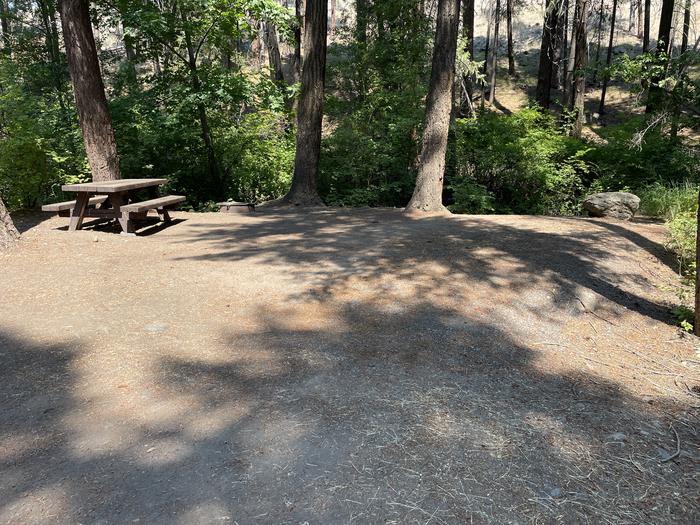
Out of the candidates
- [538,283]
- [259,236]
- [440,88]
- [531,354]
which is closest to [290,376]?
[531,354]

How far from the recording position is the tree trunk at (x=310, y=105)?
35.8 feet

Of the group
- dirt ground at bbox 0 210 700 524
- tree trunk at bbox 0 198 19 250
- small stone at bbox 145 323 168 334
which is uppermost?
tree trunk at bbox 0 198 19 250

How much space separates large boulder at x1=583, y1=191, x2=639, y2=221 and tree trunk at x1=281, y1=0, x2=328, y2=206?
5.86m

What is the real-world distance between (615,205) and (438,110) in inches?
149

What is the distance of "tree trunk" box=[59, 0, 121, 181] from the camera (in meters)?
8.84

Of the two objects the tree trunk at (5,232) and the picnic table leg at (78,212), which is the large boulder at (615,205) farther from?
the tree trunk at (5,232)

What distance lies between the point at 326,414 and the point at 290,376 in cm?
55

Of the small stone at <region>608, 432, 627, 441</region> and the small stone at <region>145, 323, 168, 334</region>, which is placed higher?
the small stone at <region>145, 323, 168, 334</region>

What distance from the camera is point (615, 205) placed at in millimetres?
9352

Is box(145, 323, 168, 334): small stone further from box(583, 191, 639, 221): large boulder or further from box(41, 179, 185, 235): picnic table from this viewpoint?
box(583, 191, 639, 221): large boulder

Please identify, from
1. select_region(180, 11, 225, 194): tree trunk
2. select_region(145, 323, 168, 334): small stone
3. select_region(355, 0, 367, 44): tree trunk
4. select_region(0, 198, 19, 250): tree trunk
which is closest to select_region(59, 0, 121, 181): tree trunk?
select_region(0, 198, 19, 250): tree trunk

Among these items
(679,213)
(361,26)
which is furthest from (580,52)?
(679,213)

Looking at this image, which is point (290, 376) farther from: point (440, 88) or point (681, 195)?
point (681, 195)

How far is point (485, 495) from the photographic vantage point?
Result: 242 centimetres
